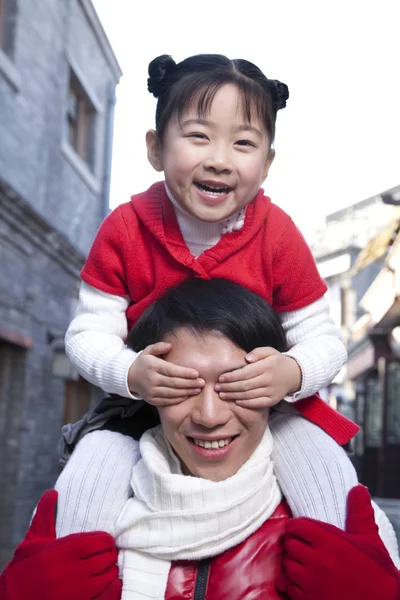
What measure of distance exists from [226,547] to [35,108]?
7.05 metres

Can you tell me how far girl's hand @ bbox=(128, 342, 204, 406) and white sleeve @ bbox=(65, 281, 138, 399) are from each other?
7 centimetres

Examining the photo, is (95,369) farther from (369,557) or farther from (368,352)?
(368,352)

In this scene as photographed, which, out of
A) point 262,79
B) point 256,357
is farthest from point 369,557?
point 262,79

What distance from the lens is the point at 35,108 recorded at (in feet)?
26.5

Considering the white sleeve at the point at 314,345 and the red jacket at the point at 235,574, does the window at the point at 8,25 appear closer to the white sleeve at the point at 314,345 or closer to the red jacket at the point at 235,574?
the white sleeve at the point at 314,345

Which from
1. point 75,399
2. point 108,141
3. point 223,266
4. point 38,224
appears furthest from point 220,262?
point 108,141

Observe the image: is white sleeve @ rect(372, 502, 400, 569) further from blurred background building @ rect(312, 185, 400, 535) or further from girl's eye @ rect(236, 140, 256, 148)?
girl's eye @ rect(236, 140, 256, 148)

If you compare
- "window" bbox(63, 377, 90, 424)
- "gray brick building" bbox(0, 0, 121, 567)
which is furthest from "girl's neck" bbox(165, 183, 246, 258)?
"window" bbox(63, 377, 90, 424)

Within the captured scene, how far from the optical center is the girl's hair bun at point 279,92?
6.43 ft

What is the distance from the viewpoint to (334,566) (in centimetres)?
166

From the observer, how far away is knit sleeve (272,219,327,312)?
202cm

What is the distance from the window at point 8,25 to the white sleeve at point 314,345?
625 centimetres

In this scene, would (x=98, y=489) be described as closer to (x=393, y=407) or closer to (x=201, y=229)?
(x=201, y=229)

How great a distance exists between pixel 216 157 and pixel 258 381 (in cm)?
54
